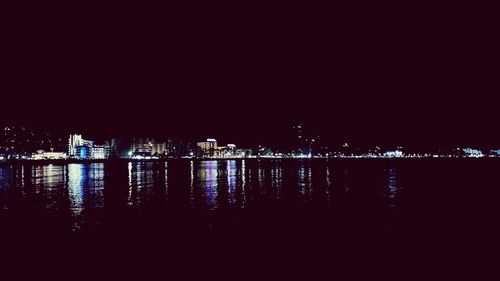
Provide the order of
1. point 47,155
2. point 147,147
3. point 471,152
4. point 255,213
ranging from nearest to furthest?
point 255,213 → point 47,155 → point 471,152 → point 147,147

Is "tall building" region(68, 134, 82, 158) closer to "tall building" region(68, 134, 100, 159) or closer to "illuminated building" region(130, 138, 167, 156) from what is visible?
"tall building" region(68, 134, 100, 159)

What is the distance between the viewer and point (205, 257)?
9.52 m

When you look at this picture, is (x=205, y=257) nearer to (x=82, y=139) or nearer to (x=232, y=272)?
(x=232, y=272)

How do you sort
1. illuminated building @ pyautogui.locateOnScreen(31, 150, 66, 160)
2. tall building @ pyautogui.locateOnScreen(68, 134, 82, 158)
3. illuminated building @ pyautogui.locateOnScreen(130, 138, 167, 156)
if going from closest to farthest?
illuminated building @ pyautogui.locateOnScreen(31, 150, 66, 160) < tall building @ pyautogui.locateOnScreen(68, 134, 82, 158) < illuminated building @ pyautogui.locateOnScreen(130, 138, 167, 156)

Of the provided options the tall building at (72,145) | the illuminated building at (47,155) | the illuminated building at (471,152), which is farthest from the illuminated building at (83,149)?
the illuminated building at (471,152)

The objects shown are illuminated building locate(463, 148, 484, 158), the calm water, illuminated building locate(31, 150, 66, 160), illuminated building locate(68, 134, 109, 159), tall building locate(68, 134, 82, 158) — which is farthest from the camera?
illuminated building locate(463, 148, 484, 158)

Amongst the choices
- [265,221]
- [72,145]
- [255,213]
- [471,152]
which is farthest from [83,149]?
[265,221]

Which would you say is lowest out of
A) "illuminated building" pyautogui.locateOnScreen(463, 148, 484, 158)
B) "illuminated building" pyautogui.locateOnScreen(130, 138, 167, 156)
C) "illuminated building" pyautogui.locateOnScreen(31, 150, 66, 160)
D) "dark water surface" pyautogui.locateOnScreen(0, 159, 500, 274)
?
"dark water surface" pyautogui.locateOnScreen(0, 159, 500, 274)

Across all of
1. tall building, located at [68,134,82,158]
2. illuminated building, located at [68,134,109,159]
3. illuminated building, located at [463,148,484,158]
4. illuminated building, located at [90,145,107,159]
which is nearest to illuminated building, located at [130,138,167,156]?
illuminated building, located at [90,145,107,159]

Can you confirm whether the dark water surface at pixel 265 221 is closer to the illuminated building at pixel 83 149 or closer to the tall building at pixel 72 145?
the tall building at pixel 72 145

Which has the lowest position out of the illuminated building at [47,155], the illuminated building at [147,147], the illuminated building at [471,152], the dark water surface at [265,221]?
the dark water surface at [265,221]

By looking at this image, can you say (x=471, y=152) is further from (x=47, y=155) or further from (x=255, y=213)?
(x=255, y=213)

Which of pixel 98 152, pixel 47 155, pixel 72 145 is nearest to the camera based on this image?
pixel 47 155

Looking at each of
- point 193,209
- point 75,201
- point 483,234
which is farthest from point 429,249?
point 75,201
